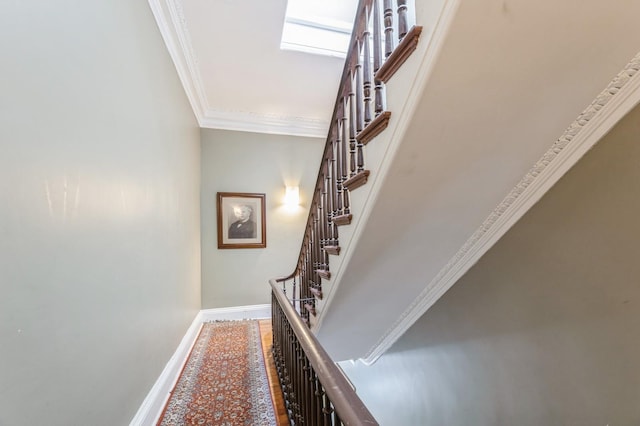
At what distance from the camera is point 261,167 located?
13.0 feet

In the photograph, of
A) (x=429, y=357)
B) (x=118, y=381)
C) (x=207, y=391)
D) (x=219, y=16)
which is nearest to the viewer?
(x=118, y=381)

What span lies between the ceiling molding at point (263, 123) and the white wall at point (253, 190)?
8 centimetres

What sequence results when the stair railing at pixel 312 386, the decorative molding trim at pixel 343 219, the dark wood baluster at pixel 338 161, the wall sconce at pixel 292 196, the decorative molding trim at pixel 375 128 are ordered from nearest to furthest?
the stair railing at pixel 312 386 < the decorative molding trim at pixel 375 128 < the decorative molding trim at pixel 343 219 < the dark wood baluster at pixel 338 161 < the wall sconce at pixel 292 196

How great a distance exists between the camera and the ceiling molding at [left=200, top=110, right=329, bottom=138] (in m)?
3.73

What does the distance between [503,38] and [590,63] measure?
41 cm

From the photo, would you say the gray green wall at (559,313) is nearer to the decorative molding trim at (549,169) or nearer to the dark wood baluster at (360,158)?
the decorative molding trim at (549,169)

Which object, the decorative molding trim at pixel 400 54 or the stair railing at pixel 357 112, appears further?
the stair railing at pixel 357 112

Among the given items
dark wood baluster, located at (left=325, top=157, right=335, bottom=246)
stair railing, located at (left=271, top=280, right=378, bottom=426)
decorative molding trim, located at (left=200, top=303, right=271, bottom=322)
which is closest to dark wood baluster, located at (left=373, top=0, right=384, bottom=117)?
dark wood baluster, located at (left=325, top=157, right=335, bottom=246)

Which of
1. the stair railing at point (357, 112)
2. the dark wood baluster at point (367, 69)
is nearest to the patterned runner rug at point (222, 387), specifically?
the stair railing at point (357, 112)

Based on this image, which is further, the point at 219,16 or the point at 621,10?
the point at 219,16

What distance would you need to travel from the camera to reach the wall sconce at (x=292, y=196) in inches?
160

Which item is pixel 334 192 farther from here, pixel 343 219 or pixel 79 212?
pixel 79 212

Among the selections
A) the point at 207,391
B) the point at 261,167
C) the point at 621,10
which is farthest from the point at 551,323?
the point at 261,167

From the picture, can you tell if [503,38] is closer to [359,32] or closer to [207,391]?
[359,32]
